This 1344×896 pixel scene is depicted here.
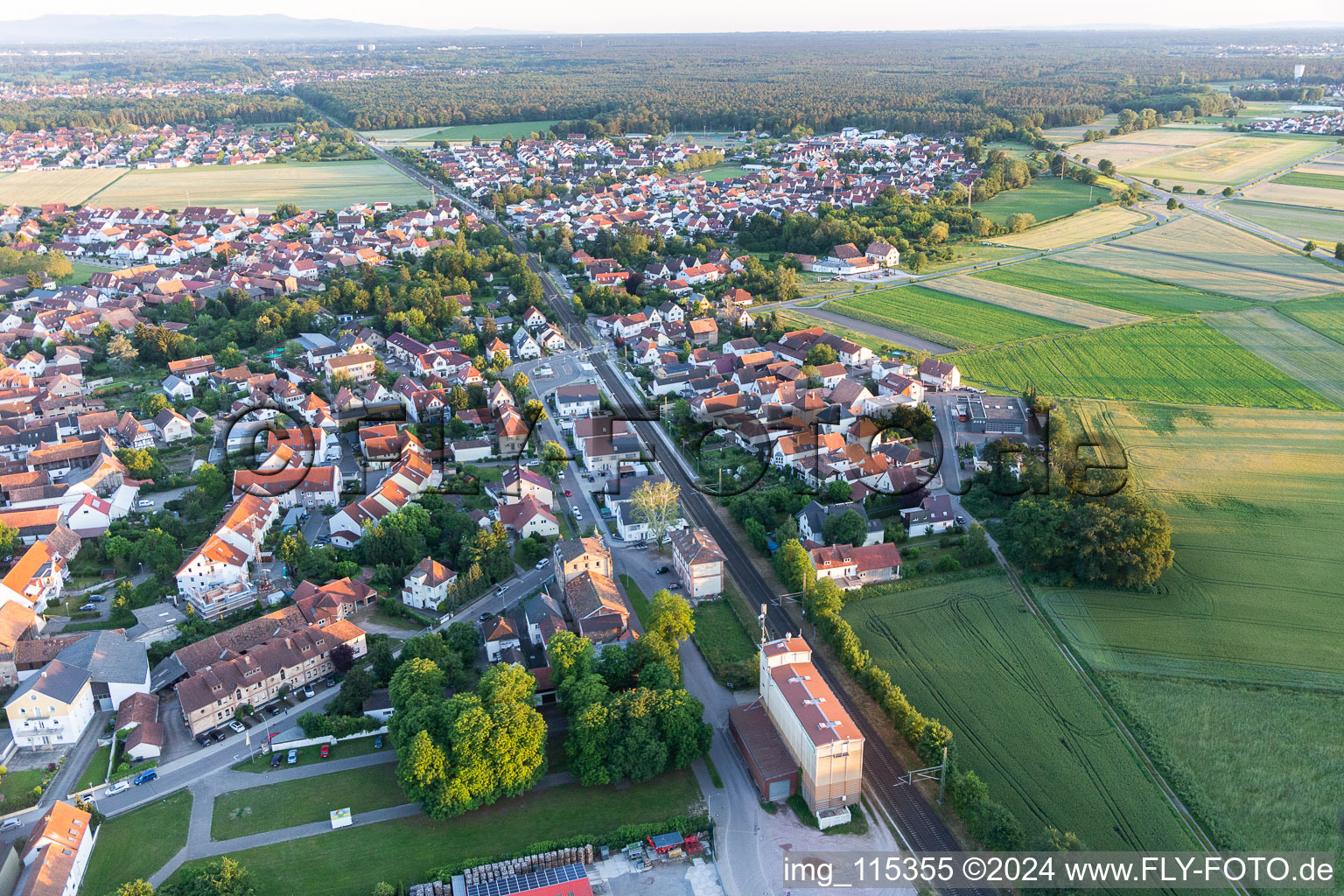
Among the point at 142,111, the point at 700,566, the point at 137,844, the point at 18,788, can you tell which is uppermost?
the point at 142,111

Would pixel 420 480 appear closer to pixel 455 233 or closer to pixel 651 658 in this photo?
pixel 651 658

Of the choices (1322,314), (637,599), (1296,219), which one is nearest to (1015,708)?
(637,599)

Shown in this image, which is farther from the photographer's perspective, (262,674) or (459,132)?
(459,132)

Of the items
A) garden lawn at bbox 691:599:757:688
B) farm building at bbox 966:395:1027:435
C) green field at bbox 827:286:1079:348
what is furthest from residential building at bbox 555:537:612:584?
green field at bbox 827:286:1079:348

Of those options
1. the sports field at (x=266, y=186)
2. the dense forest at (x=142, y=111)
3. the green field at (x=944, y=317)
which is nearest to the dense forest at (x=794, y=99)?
the dense forest at (x=142, y=111)

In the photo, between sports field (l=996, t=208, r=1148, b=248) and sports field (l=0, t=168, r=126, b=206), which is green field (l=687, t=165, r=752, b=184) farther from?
sports field (l=0, t=168, r=126, b=206)

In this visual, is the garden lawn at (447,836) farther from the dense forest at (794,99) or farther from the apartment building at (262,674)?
the dense forest at (794,99)

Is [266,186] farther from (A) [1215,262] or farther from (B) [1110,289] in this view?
(A) [1215,262]
